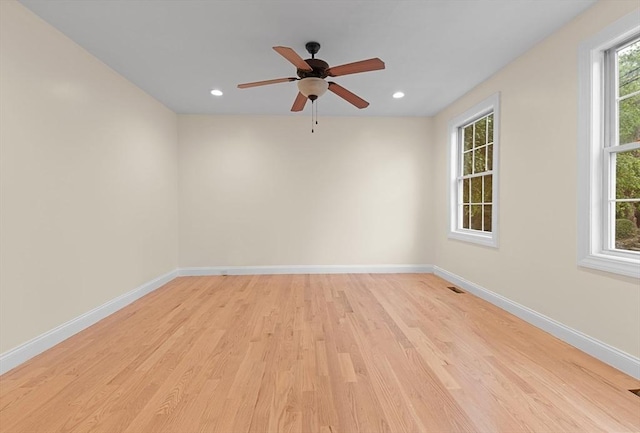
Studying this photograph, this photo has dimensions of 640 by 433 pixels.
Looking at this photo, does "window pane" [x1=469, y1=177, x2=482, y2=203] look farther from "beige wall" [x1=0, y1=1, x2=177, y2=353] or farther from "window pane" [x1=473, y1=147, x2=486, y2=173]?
"beige wall" [x1=0, y1=1, x2=177, y2=353]

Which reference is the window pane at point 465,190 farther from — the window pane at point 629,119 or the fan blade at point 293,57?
the fan blade at point 293,57

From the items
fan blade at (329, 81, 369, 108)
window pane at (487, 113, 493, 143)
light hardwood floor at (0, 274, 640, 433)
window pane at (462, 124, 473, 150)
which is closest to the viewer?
light hardwood floor at (0, 274, 640, 433)

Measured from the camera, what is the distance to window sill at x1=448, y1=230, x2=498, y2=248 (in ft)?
11.4

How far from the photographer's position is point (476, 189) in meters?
4.07

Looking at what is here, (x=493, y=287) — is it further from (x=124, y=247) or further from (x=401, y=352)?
(x=124, y=247)

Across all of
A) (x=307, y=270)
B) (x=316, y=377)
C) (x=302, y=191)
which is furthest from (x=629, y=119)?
(x=307, y=270)

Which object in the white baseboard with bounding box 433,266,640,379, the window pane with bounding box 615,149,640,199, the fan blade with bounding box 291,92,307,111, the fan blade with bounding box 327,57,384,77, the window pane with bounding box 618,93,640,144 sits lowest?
the white baseboard with bounding box 433,266,640,379

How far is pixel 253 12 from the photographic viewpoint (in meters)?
2.29

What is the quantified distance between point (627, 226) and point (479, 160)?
6.45ft

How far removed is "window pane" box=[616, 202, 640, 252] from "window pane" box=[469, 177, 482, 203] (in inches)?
68.6

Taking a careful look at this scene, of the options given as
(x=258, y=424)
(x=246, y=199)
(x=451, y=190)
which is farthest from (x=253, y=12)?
(x=451, y=190)

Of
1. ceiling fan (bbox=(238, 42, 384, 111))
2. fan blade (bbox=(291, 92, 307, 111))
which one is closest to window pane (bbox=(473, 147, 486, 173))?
ceiling fan (bbox=(238, 42, 384, 111))

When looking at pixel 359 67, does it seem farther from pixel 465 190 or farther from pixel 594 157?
pixel 465 190

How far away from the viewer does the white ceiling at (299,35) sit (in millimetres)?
2242
